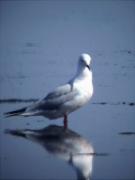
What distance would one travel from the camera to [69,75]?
48.1ft

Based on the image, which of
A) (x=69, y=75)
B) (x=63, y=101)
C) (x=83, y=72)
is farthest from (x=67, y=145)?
(x=69, y=75)

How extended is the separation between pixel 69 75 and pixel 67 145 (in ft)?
19.3

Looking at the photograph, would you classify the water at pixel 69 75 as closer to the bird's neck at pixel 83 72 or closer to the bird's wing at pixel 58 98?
the bird's wing at pixel 58 98

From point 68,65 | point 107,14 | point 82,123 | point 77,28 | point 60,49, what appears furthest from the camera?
point 107,14

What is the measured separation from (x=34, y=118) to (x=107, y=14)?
11238mm

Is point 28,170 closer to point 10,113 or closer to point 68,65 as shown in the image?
point 10,113

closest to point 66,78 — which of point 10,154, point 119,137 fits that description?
point 119,137

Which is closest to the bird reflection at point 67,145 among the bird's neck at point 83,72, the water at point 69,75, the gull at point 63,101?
the water at point 69,75

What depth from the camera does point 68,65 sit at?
15.9 m

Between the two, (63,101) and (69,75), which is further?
(69,75)

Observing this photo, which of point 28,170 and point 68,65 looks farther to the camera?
point 68,65

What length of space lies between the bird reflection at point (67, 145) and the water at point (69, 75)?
0.05 metres

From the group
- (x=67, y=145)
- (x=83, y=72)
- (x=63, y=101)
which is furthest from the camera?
(x=83, y=72)

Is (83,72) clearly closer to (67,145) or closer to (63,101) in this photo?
(63,101)
